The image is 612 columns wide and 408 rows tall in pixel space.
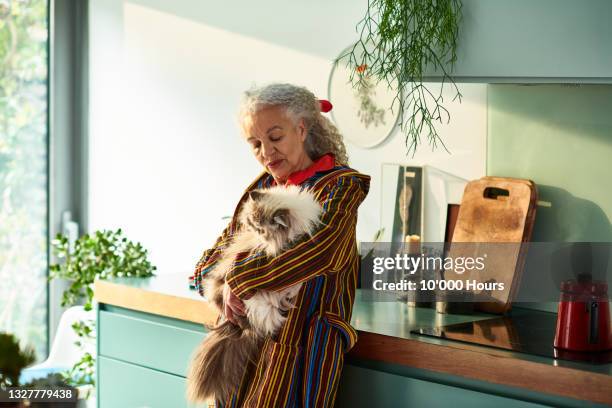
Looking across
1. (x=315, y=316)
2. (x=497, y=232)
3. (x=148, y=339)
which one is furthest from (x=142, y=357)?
(x=497, y=232)

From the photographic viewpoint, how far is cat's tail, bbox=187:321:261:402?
6.50ft

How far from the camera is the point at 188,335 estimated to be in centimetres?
251

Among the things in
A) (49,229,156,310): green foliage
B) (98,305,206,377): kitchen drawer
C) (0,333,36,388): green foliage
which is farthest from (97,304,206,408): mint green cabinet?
(0,333,36,388): green foliage

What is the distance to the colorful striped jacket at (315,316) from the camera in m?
1.85

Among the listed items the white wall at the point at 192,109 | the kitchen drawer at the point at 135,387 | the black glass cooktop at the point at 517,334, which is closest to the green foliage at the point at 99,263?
the white wall at the point at 192,109

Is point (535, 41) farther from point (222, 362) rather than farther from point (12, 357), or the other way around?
point (12, 357)

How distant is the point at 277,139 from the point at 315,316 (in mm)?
436

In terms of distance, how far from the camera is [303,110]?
2023mm

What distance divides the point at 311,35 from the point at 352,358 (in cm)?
132

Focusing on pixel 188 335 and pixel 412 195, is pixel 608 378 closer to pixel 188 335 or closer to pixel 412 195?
pixel 412 195

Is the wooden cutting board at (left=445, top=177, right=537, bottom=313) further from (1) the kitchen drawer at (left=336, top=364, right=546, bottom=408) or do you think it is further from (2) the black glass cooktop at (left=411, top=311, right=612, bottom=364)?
(1) the kitchen drawer at (left=336, top=364, right=546, bottom=408)

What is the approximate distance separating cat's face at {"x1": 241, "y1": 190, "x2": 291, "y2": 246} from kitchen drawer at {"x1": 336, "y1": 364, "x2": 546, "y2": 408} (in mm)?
487

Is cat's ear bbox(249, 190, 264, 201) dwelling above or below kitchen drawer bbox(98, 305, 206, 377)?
above

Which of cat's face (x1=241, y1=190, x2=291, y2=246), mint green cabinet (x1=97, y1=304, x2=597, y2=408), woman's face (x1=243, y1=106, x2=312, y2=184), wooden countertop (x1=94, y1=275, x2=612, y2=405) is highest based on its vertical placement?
woman's face (x1=243, y1=106, x2=312, y2=184)
